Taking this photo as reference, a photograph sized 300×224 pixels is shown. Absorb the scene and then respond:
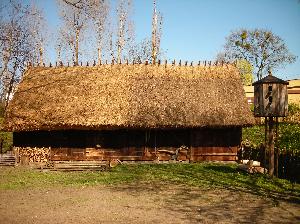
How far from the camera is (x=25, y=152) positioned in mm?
20312

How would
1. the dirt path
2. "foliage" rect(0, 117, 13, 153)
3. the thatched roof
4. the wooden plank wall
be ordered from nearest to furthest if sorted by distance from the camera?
1. the dirt path
2. the thatched roof
3. the wooden plank wall
4. "foliage" rect(0, 117, 13, 153)

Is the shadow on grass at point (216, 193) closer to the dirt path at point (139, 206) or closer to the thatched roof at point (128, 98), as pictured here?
the dirt path at point (139, 206)

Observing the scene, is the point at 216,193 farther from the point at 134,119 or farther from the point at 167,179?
Answer: the point at 134,119

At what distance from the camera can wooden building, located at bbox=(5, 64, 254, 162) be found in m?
19.5

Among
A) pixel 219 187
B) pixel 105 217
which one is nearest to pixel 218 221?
pixel 105 217

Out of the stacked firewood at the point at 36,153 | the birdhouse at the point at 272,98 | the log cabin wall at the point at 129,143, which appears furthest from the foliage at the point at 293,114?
the stacked firewood at the point at 36,153

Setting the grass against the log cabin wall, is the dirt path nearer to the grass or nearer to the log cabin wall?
the grass

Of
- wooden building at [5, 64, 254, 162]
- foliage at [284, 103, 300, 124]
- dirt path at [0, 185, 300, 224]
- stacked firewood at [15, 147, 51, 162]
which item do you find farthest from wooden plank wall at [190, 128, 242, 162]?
foliage at [284, 103, 300, 124]

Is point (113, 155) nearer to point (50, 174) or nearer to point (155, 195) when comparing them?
point (50, 174)

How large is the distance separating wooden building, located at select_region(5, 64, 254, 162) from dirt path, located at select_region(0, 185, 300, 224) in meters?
7.51

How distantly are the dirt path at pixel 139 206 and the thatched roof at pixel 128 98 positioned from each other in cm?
749

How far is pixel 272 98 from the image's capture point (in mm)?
14836

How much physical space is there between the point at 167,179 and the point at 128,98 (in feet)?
26.6

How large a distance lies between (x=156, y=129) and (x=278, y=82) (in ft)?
27.2
